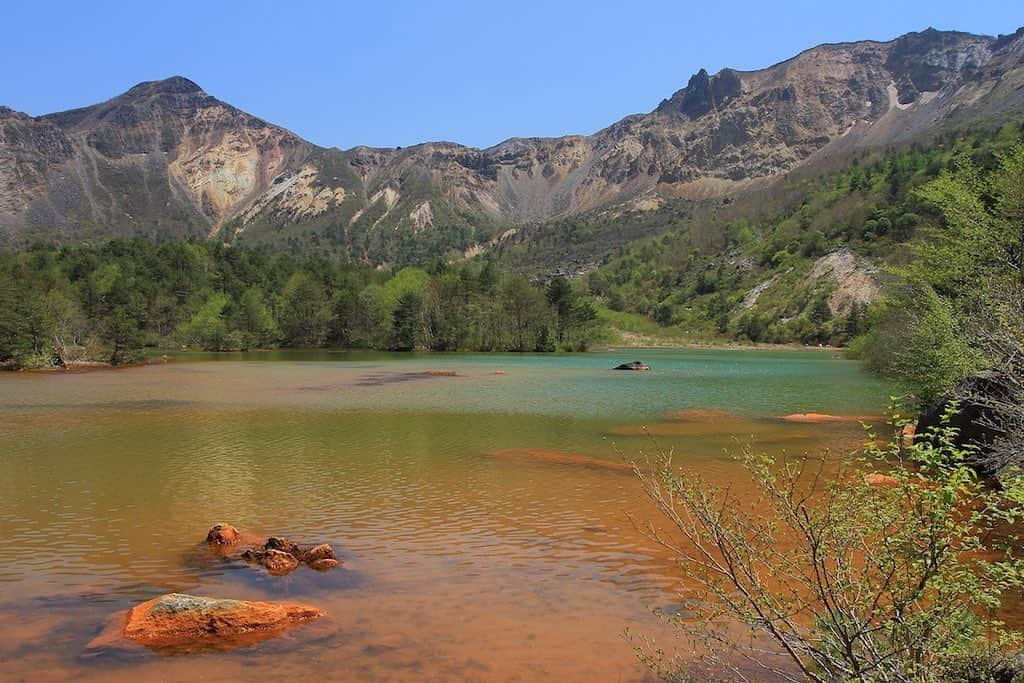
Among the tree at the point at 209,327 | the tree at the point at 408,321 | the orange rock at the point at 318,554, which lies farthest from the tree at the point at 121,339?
the orange rock at the point at 318,554

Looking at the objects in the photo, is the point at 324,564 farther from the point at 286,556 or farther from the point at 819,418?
the point at 819,418

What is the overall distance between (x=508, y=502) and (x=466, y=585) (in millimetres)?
6108

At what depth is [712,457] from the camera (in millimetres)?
24516

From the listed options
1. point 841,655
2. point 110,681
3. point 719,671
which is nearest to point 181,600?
point 110,681

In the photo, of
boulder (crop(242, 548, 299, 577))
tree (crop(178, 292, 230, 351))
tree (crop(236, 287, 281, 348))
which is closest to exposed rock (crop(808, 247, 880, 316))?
tree (crop(236, 287, 281, 348))

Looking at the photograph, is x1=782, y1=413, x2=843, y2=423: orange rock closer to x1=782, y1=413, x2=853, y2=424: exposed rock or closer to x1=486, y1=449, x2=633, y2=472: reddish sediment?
x1=782, y1=413, x2=853, y2=424: exposed rock

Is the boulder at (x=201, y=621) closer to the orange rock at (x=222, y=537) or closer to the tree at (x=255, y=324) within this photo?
the orange rock at (x=222, y=537)

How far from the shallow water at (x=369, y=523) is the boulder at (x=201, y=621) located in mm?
340

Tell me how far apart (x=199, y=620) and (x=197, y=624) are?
0.06 metres

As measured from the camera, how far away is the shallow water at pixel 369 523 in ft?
31.9

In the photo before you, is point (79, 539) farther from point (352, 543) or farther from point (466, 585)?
point (466, 585)

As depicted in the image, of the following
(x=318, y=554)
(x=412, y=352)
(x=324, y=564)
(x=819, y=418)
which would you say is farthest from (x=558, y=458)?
(x=412, y=352)

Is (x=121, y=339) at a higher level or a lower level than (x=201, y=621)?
higher

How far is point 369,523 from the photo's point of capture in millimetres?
16516
